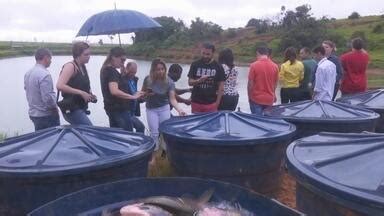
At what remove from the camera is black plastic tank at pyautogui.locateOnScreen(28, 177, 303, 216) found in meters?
2.48

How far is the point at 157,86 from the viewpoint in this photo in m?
5.50

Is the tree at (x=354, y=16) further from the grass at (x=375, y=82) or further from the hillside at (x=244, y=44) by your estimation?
the grass at (x=375, y=82)

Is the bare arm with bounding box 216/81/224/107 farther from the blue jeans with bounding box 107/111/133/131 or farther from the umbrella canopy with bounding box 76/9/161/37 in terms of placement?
the umbrella canopy with bounding box 76/9/161/37

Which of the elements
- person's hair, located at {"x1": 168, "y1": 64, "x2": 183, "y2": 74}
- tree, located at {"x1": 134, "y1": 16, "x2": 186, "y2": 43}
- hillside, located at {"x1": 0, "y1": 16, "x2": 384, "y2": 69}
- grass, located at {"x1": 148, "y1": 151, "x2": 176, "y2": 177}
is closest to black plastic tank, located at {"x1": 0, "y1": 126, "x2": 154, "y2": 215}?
grass, located at {"x1": 148, "y1": 151, "x2": 176, "y2": 177}

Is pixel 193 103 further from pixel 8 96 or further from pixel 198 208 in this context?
pixel 8 96

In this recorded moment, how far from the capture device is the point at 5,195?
319 cm

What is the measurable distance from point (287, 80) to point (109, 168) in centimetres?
474

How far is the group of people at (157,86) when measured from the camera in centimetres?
498

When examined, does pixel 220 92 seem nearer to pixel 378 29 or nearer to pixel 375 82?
pixel 375 82

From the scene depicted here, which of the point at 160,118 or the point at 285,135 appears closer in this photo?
the point at 285,135

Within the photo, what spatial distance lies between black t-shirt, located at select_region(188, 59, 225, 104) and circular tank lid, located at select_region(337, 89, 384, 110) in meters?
1.79

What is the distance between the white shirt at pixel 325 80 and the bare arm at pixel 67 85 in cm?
345

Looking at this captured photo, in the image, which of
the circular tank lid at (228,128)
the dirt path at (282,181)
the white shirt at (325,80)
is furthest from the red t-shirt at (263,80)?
the circular tank lid at (228,128)

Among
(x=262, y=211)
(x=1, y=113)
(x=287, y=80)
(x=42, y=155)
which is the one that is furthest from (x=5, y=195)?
(x=1, y=113)
